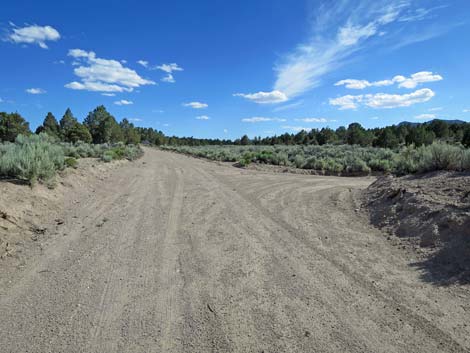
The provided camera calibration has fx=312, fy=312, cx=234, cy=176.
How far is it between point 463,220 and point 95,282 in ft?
19.9

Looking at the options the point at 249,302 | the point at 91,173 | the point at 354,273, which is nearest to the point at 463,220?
the point at 354,273

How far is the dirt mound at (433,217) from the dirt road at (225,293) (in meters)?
0.40

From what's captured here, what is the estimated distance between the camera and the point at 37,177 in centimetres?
857

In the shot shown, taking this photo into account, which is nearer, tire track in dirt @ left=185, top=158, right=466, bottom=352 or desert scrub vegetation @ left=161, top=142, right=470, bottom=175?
tire track in dirt @ left=185, top=158, right=466, bottom=352

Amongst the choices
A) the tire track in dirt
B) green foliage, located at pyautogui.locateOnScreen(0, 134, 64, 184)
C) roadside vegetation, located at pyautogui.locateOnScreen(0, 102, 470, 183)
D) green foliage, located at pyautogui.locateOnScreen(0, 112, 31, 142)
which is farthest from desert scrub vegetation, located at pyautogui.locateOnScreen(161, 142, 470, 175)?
green foliage, located at pyautogui.locateOnScreen(0, 112, 31, 142)

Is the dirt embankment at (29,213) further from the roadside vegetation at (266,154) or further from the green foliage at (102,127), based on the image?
the green foliage at (102,127)

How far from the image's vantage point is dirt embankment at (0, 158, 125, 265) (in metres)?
5.59

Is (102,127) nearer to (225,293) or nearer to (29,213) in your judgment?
(29,213)

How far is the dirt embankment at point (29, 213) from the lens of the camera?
559 cm

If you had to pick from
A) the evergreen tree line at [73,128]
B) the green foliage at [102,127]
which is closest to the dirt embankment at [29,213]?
the evergreen tree line at [73,128]

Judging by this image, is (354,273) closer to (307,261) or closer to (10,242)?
(307,261)

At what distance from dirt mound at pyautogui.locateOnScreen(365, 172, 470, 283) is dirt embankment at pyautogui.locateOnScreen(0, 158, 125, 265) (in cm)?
656

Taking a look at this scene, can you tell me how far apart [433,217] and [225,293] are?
15.1 feet

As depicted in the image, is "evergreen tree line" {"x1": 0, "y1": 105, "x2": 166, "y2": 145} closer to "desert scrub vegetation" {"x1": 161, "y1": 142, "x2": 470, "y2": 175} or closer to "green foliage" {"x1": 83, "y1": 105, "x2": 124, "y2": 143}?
"green foliage" {"x1": 83, "y1": 105, "x2": 124, "y2": 143}
